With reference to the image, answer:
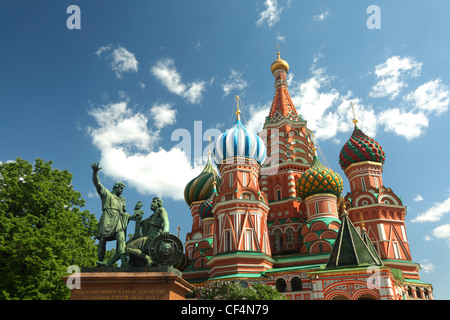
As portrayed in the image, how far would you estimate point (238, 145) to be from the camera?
3098cm

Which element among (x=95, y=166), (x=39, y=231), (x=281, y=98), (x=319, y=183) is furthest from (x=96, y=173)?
(x=281, y=98)

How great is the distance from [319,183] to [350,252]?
10.4 m

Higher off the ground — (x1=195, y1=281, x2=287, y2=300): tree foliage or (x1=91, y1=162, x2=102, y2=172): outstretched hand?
(x1=91, y1=162, x2=102, y2=172): outstretched hand

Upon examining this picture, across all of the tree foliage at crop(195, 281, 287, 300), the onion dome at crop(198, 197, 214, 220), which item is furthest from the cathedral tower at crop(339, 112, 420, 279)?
the onion dome at crop(198, 197, 214, 220)

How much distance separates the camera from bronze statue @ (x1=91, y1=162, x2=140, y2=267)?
34.6ft

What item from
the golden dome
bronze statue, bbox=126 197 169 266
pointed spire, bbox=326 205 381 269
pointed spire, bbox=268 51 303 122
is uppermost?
the golden dome

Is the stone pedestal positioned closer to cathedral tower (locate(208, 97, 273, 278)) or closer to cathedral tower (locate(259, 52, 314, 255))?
cathedral tower (locate(208, 97, 273, 278))

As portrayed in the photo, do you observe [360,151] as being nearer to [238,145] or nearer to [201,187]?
[238,145]

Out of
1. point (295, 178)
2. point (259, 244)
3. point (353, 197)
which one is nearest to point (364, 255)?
point (259, 244)

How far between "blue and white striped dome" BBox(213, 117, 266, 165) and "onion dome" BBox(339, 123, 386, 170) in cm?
907

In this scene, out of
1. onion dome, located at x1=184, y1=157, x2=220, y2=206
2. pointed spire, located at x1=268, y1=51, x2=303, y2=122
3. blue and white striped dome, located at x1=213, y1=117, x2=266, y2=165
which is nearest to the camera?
blue and white striped dome, located at x1=213, y1=117, x2=266, y2=165

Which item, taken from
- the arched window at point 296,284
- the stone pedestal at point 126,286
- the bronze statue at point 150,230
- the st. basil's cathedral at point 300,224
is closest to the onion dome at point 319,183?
the st. basil's cathedral at point 300,224
